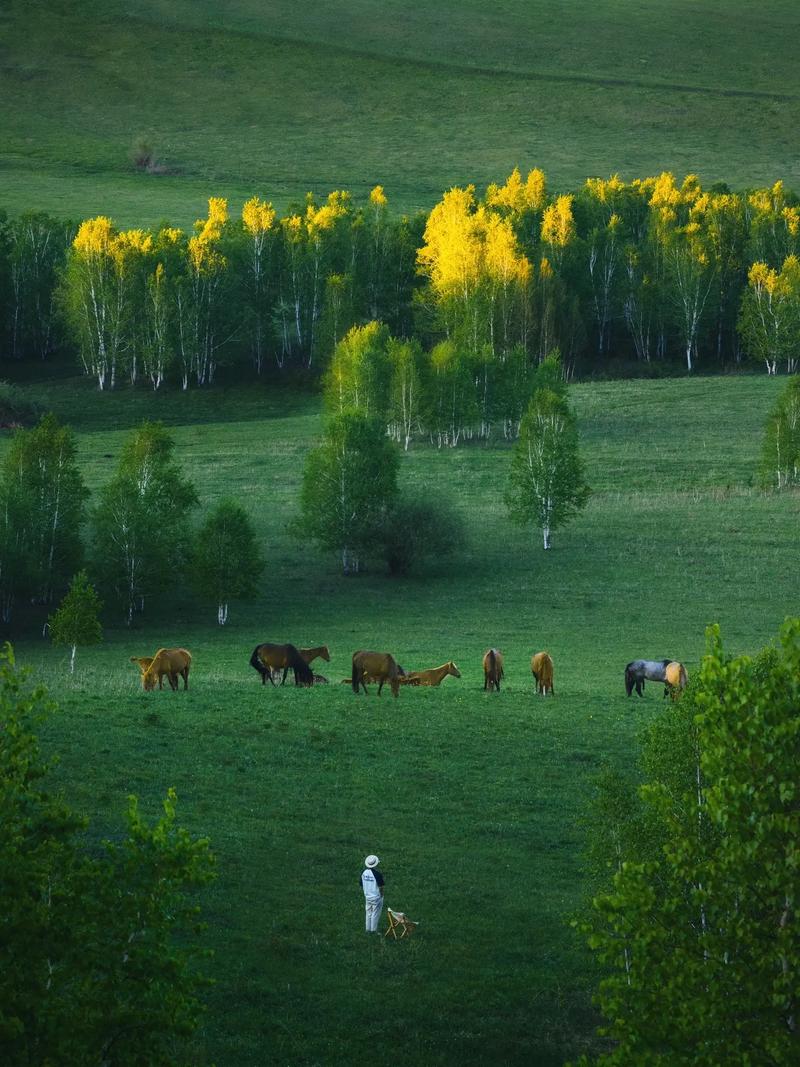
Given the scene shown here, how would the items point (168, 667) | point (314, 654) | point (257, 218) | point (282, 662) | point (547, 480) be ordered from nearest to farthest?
point (168, 667)
point (282, 662)
point (314, 654)
point (547, 480)
point (257, 218)

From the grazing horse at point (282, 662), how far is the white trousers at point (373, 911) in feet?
53.0

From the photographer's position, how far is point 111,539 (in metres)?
56.6

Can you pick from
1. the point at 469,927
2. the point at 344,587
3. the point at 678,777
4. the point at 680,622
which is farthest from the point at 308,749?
the point at 344,587

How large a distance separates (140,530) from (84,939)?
139 ft

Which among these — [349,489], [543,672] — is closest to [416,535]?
[349,489]

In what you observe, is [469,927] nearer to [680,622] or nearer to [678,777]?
[678,777]

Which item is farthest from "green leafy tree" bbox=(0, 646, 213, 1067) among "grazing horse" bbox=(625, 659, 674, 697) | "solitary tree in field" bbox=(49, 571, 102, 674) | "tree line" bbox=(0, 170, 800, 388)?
"tree line" bbox=(0, 170, 800, 388)

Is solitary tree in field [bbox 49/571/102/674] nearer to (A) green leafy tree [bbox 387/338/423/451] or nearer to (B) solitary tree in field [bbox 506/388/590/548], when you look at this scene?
(B) solitary tree in field [bbox 506/388/590/548]

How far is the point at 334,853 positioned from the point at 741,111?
175150mm

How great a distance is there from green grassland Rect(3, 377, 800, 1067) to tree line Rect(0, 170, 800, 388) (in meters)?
36.4

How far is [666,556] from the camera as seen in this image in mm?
63031

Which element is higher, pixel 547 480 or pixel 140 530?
pixel 547 480

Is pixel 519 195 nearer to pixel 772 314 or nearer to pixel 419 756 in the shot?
pixel 772 314

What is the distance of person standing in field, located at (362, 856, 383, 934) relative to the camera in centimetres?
2250
